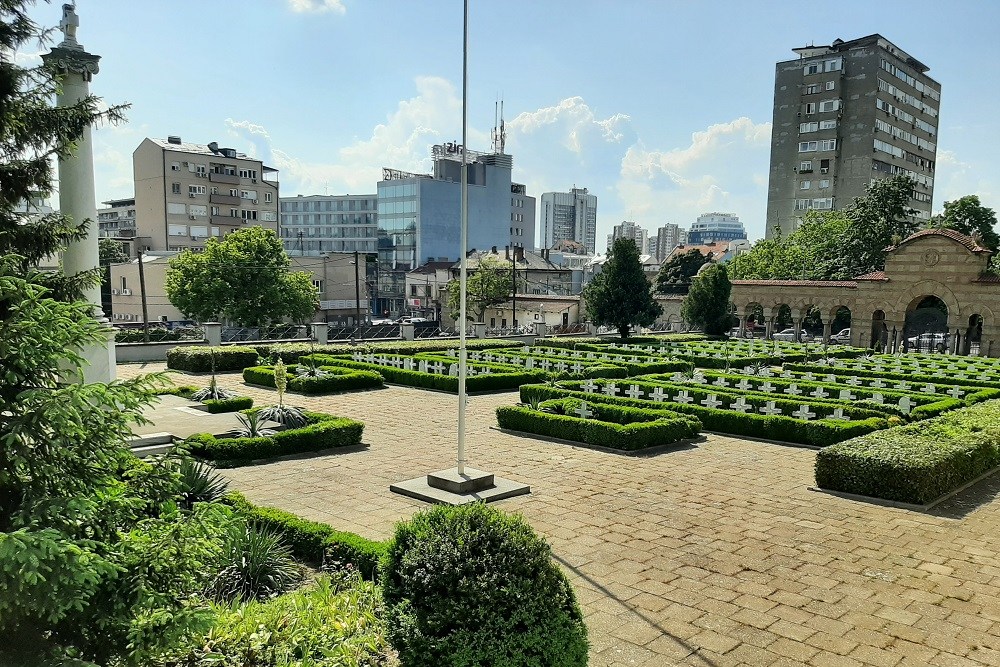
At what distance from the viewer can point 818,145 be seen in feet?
278

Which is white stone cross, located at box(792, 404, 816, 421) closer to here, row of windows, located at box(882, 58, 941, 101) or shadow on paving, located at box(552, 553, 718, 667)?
shadow on paving, located at box(552, 553, 718, 667)

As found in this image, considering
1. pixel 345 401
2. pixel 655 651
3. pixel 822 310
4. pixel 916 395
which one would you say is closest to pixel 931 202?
→ pixel 822 310

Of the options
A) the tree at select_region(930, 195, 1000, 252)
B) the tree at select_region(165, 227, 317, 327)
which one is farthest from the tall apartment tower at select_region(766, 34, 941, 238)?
the tree at select_region(165, 227, 317, 327)

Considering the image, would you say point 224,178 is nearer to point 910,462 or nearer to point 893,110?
point 910,462

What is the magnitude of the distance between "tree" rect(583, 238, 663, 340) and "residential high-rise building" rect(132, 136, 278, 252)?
4448 cm

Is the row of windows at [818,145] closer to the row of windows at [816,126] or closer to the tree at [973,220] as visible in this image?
the row of windows at [816,126]

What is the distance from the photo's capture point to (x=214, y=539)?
4953mm

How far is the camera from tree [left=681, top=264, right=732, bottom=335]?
5003 centimetres

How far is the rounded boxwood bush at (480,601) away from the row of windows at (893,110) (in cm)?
9081

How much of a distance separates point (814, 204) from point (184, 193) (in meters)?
72.8

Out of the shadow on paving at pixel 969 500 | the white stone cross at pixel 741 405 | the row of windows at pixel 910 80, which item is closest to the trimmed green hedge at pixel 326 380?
the white stone cross at pixel 741 405

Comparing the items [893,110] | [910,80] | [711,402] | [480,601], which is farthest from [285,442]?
[910,80]

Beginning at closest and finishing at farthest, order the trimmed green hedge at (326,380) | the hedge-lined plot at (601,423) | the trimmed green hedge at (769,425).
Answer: the hedge-lined plot at (601,423) → the trimmed green hedge at (769,425) → the trimmed green hedge at (326,380)

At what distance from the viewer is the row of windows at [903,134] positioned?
268 ft
